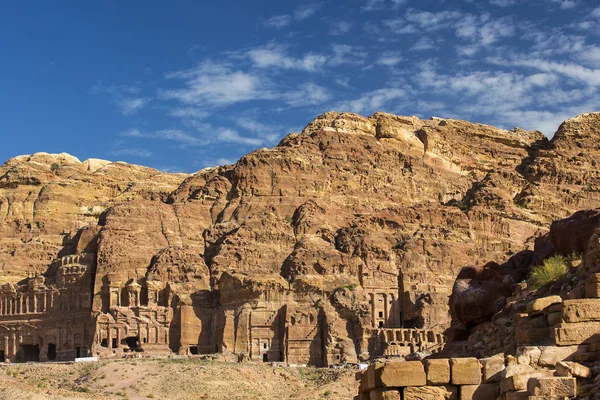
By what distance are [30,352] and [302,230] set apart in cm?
2842

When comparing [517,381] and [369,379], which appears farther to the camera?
[369,379]

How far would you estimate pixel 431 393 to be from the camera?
826 inches

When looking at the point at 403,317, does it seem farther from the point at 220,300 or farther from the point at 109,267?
the point at 109,267

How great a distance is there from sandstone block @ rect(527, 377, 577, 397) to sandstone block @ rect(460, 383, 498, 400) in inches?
76.1

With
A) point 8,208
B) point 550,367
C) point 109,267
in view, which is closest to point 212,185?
point 109,267

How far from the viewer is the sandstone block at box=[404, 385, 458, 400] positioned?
2097 centimetres

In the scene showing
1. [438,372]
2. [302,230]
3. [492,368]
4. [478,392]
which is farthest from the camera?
[302,230]

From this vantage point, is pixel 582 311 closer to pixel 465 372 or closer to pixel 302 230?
pixel 465 372

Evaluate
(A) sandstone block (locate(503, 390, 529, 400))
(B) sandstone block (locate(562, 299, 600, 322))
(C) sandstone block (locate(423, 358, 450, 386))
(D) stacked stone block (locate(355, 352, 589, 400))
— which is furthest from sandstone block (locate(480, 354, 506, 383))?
(B) sandstone block (locate(562, 299, 600, 322))

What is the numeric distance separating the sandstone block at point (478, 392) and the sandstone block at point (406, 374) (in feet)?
2.60

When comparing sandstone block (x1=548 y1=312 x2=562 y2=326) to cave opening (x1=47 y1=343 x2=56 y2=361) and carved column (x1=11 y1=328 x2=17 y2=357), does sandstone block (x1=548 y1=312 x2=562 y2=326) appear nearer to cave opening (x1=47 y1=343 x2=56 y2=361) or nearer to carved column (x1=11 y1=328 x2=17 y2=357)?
cave opening (x1=47 y1=343 x2=56 y2=361)

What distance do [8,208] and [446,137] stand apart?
2125 inches

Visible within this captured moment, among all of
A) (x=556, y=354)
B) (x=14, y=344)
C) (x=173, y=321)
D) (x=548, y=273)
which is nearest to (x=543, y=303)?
(x=556, y=354)

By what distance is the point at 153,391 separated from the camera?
7156 centimetres
